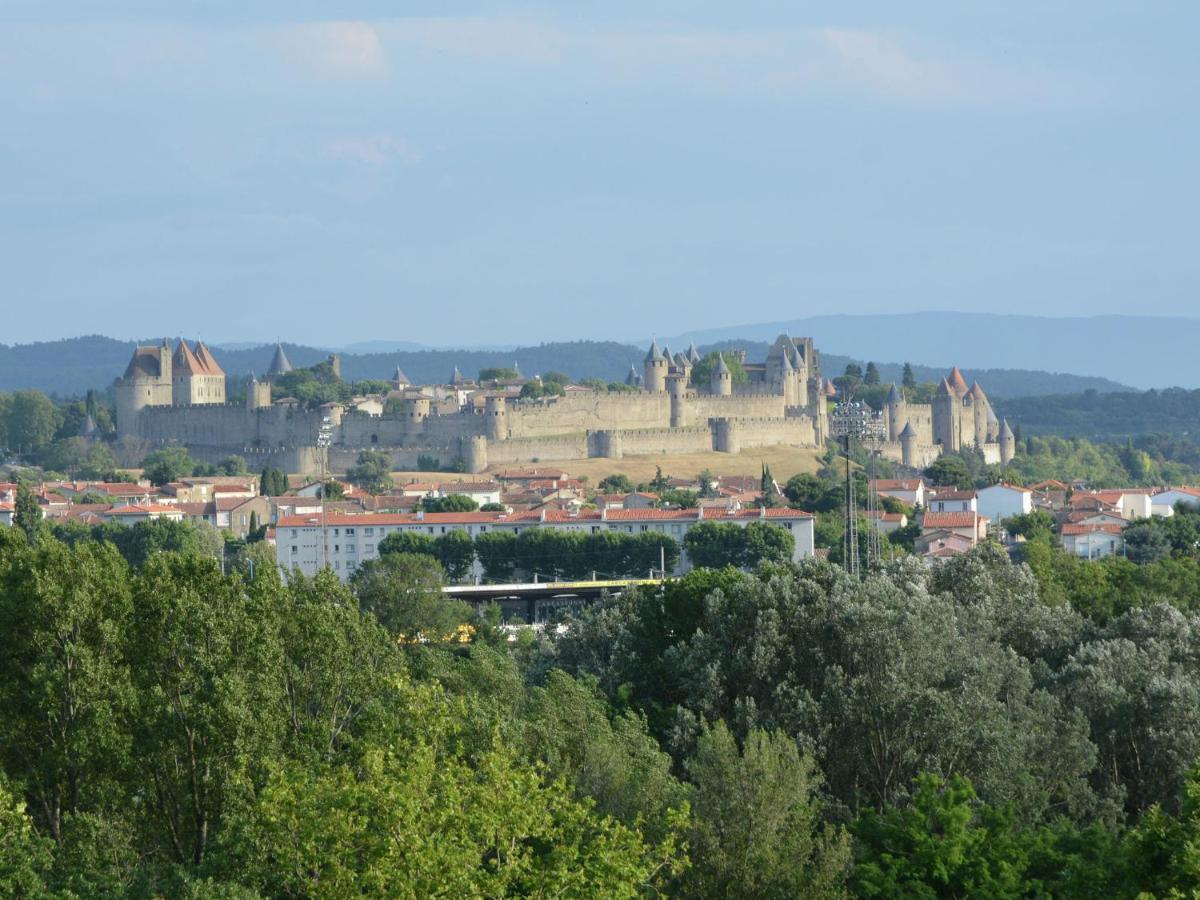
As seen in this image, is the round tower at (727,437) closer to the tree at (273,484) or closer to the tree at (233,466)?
the tree at (233,466)

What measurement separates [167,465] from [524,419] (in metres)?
18.5

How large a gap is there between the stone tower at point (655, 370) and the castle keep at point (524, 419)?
112 mm

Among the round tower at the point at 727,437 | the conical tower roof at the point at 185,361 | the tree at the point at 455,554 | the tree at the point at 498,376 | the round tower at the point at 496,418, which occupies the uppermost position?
the conical tower roof at the point at 185,361

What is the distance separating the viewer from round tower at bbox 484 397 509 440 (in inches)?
4178

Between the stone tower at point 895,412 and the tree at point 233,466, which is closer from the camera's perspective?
the tree at point 233,466

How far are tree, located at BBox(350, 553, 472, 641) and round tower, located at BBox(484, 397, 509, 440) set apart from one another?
5269 centimetres

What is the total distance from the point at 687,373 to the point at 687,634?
93953 mm

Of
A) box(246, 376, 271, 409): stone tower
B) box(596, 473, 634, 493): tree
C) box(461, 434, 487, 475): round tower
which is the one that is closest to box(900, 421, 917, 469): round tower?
box(596, 473, 634, 493): tree

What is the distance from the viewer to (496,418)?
107 meters

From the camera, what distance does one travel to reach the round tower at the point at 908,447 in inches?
4540

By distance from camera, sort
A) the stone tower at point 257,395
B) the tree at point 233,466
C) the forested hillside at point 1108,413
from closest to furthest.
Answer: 1. the tree at point 233,466
2. the stone tower at point 257,395
3. the forested hillside at point 1108,413

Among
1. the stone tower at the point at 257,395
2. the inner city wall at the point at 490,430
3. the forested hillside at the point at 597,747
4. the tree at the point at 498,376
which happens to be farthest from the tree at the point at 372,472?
the forested hillside at the point at 597,747

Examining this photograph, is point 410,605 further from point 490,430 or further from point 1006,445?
point 1006,445

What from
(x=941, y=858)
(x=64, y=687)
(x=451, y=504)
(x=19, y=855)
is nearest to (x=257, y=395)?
(x=451, y=504)
